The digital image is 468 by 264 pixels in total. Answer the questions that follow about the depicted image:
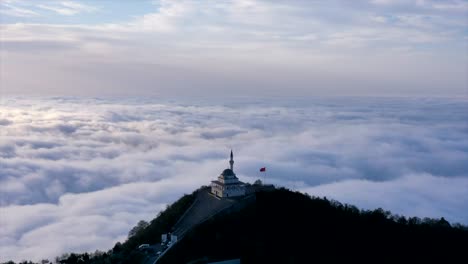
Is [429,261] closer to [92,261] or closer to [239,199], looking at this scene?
[239,199]

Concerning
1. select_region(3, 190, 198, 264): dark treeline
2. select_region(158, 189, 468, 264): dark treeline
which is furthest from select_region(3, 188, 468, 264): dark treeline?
select_region(3, 190, 198, 264): dark treeline

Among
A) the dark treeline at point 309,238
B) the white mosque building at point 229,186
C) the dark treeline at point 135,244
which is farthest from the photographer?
the white mosque building at point 229,186

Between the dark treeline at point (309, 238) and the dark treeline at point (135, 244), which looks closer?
the dark treeline at point (309, 238)

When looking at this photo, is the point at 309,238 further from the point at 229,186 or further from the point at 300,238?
the point at 229,186

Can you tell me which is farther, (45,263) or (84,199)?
(84,199)

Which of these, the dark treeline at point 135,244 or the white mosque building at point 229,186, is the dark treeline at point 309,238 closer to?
the white mosque building at point 229,186

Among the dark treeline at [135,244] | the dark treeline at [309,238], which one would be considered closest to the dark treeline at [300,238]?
the dark treeline at [309,238]

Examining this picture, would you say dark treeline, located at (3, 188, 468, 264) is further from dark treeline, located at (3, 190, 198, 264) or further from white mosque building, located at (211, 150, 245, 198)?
white mosque building, located at (211, 150, 245, 198)

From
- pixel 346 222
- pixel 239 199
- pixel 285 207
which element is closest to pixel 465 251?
pixel 346 222

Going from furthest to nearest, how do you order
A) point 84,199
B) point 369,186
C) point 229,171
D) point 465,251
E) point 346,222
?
point 369,186 → point 84,199 → point 229,171 → point 346,222 → point 465,251
